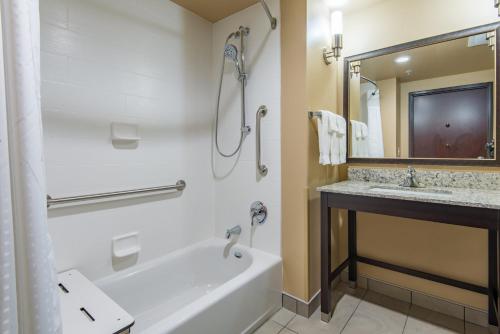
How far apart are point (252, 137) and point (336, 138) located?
0.59 m

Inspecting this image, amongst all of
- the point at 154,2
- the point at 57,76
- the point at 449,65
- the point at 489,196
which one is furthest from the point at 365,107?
the point at 57,76

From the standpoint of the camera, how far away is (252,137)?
1.94 metres

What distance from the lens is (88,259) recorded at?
58.8 inches

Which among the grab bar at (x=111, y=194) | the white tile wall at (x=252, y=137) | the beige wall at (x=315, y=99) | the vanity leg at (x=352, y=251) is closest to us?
the grab bar at (x=111, y=194)

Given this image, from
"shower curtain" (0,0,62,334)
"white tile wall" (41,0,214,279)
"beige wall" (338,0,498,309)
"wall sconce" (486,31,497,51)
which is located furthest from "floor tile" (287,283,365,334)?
"wall sconce" (486,31,497,51)

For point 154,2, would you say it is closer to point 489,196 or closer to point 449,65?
point 449,65

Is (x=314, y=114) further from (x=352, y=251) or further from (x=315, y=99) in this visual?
(x=352, y=251)

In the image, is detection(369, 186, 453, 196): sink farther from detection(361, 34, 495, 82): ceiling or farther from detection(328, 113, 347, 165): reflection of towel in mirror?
detection(361, 34, 495, 82): ceiling

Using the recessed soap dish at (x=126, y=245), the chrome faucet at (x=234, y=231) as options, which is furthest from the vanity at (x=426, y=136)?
the recessed soap dish at (x=126, y=245)

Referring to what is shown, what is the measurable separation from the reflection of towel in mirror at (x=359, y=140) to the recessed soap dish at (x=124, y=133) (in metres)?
1.59

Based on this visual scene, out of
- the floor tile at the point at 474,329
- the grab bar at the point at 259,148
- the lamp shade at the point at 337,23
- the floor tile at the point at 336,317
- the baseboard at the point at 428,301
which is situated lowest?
the floor tile at the point at 474,329

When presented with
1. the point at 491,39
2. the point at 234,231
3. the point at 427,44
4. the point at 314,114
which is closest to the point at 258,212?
the point at 234,231

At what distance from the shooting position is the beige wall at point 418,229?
1.62m

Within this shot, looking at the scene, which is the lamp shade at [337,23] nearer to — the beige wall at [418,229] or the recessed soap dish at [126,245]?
the beige wall at [418,229]
